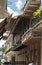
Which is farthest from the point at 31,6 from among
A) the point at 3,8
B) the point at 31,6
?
the point at 3,8

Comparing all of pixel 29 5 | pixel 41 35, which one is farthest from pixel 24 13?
pixel 41 35

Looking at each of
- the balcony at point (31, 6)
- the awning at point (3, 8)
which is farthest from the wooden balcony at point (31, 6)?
the awning at point (3, 8)

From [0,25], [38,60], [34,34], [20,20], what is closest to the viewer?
[0,25]

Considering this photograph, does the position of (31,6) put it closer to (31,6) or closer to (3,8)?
(31,6)

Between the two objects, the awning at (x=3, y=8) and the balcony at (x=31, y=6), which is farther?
the balcony at (x=31, y=6)

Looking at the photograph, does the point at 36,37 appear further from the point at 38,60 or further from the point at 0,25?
the point at 0,25

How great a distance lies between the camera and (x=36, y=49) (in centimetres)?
2200

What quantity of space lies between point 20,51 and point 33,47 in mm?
6918

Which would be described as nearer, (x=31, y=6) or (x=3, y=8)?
(x=3, y=8)

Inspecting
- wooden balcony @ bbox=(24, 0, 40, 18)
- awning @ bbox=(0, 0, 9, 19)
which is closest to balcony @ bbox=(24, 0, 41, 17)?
wooden balcony @ bbox=(24, 0, 40, 18)

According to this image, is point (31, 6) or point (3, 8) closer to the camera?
point (3, 8)

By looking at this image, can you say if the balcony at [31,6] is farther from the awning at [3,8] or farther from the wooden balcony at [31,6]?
the awning at [3,8]

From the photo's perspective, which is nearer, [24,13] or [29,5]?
[29,5]

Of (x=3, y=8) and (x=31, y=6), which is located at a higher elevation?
(x=3, y=8)
